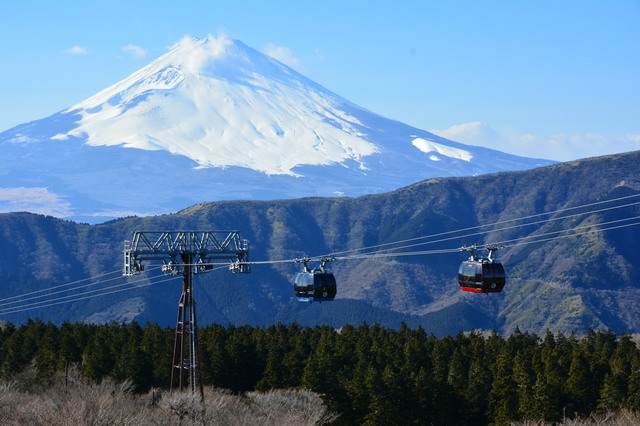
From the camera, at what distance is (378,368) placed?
4158 inches

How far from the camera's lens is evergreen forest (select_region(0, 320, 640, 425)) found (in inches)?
3676

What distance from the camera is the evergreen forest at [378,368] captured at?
93375 millimetres

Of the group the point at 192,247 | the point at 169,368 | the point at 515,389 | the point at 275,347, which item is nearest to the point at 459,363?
the point at 515,389

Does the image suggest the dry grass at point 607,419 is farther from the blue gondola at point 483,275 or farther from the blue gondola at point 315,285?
the blue gondola at point 315,285

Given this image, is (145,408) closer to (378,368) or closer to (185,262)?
(185,262)

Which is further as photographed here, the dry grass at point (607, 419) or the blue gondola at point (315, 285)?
the dry grass at point (607, 419)

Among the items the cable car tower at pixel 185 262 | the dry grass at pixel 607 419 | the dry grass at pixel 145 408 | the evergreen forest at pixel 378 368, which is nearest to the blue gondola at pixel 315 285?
the cable car tower at pixel 185 262

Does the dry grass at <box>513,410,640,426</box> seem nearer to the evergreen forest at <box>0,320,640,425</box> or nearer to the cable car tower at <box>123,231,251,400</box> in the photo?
the evergreen forest at <box>0,320,640,425</box>

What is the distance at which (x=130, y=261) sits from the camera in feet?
245

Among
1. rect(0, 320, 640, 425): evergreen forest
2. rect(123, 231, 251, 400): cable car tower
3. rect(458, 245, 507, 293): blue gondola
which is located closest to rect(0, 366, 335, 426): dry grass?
rect(123, 231, 251, 400): cable car tower

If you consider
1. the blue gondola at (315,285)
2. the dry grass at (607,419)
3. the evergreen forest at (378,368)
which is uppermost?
the blue gondola at (315,285)

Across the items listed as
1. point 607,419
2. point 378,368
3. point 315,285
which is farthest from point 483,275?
point 378,368

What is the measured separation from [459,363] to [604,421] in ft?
73.4

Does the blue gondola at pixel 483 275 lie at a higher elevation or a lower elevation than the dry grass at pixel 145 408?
higher
